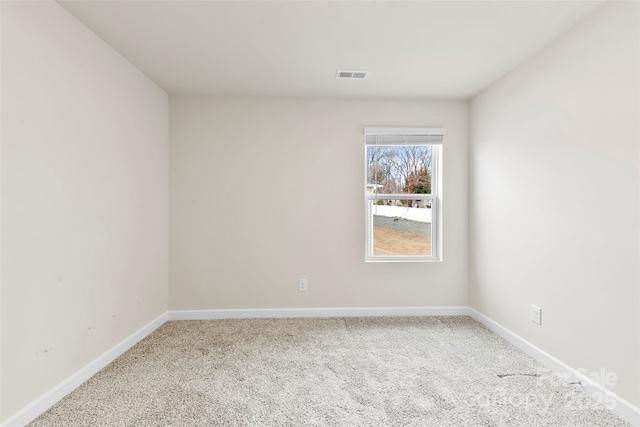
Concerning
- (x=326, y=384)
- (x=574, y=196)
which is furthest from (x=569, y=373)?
(x=326, y=384)

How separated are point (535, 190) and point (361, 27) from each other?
1767 mm

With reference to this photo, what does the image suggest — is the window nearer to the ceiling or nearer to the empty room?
the empty room

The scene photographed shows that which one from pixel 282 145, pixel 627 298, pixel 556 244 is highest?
pixel 282 145

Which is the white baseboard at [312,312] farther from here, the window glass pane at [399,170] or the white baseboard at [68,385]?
the window glass pane at [399,170]

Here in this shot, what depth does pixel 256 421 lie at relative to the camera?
170 centimetres

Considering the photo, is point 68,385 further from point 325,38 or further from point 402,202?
point 402,202

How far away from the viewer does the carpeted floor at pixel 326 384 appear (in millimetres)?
1734

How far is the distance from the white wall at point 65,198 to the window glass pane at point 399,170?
89.0 inches

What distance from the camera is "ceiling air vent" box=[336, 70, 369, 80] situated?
8.80 feet

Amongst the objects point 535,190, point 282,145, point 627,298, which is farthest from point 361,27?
point 627,298

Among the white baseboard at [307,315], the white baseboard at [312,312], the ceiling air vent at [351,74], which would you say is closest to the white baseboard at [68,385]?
the white baseboard at [307,315]

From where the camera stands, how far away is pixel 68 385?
1.94 metres

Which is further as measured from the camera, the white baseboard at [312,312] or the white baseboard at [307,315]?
the white baseboard at [312,312]

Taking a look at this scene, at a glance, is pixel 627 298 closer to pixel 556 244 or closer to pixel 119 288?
pixel 556 244
